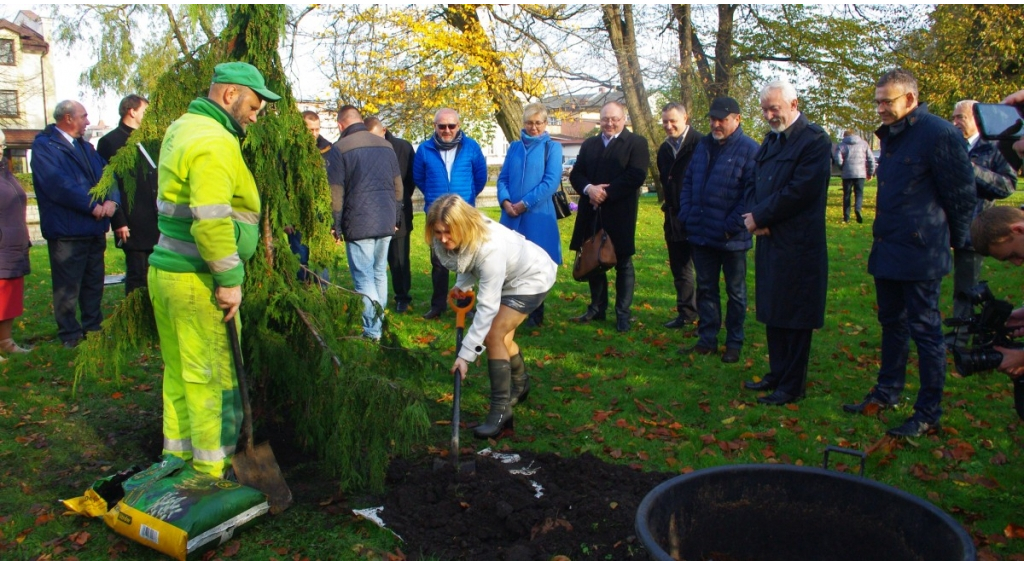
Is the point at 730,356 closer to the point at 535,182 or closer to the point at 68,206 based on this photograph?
the point at 535,182

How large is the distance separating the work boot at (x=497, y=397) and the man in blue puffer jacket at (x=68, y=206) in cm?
465

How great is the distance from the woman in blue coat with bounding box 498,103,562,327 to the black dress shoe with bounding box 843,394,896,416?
3271mm

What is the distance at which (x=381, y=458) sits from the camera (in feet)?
13.6

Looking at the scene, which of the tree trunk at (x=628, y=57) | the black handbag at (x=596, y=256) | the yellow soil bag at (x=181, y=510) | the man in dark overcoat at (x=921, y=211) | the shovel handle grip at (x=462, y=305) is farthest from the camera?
the tree trunk at (x=628, y=57)

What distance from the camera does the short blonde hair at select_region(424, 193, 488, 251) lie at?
4602mm

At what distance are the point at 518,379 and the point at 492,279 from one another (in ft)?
3.82

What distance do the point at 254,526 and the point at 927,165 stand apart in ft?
15.3

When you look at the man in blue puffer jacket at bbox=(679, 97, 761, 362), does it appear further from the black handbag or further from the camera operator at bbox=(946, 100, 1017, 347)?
the camera operator at bbox=(946, 100, 1017, 347)

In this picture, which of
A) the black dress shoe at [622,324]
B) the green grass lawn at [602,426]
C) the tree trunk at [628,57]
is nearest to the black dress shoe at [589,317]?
the green grass lawn at [602,426]

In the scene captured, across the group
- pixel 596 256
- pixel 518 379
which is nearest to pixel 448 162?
pixel 596 256

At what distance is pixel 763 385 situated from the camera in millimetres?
5996

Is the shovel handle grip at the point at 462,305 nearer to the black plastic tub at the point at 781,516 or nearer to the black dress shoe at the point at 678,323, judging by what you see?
the black plastic tub at the point at 781,516

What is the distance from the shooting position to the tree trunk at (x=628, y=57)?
20.1 m

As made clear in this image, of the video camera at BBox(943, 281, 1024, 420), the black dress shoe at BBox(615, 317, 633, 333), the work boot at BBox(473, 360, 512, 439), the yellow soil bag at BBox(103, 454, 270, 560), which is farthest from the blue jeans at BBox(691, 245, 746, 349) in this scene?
the yellow soil bag at BBox(103, 454, 270, 560)
